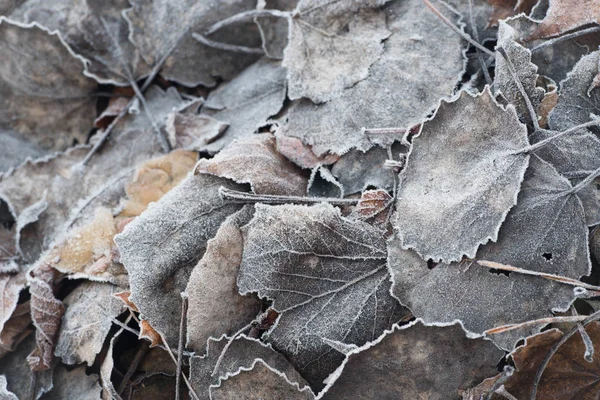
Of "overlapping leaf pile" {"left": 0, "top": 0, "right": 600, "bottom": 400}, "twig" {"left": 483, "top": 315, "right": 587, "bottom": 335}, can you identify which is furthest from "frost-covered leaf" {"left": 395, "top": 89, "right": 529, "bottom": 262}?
"twig" {"left": 483, "top": 315, "right": 587, "bottom": 335}

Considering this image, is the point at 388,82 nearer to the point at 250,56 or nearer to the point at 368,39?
the point at 368,39

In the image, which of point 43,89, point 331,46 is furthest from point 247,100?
point 43,89

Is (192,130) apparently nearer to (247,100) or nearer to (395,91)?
(247,100)

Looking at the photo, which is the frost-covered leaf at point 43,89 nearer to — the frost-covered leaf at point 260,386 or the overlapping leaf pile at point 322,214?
the overlapping leaf pile at point 322,214

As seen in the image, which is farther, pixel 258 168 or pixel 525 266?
pixel 258 168

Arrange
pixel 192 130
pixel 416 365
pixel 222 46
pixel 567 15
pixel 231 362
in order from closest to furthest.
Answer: pixel 416 365 < pixel 231 362 < pixel 567 15 < pixel 192 130 < pixel 222 46

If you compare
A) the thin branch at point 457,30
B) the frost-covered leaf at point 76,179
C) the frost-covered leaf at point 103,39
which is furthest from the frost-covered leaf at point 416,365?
the frost-covered leaf at point 103,39

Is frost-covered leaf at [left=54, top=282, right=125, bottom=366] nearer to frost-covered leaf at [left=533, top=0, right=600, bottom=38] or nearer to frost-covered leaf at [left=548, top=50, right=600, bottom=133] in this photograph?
frost-covered leaf at [left=548, top=50, right=600, bottom=133]
